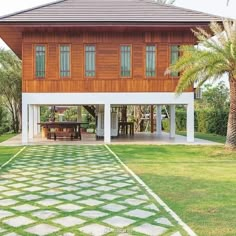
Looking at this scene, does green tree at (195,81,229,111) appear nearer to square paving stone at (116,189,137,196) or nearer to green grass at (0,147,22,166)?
green grass at (0,147,22,166)

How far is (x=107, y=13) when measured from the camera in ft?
66.7

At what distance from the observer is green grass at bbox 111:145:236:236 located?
6.32m

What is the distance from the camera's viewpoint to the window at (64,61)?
19828 mm

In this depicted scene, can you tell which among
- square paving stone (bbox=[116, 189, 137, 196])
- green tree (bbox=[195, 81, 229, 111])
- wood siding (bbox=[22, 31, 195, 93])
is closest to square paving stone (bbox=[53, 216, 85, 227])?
square paving stone (bbox=[116, 189, 137, 196])

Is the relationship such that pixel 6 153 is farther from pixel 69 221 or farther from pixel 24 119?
pixel 69 221

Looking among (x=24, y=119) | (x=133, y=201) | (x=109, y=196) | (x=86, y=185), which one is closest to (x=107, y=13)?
(x=24, y=119)

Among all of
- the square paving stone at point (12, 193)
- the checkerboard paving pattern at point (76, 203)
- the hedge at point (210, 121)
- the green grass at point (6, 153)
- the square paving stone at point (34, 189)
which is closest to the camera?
the checkerboard paving pattern at point (76, 203)

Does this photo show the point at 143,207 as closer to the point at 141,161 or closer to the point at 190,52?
the point at 141,161

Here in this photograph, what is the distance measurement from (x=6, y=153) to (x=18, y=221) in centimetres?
964

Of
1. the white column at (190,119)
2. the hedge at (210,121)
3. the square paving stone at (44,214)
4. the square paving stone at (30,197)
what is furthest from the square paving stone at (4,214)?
the hedge at (210,121)

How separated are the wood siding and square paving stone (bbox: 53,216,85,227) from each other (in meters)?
13.7

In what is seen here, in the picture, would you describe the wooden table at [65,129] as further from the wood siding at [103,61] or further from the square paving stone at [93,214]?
the square paving stone at [93,214]

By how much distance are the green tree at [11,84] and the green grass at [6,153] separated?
13.4m

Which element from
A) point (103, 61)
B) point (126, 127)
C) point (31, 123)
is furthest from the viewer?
point (126, 127)
